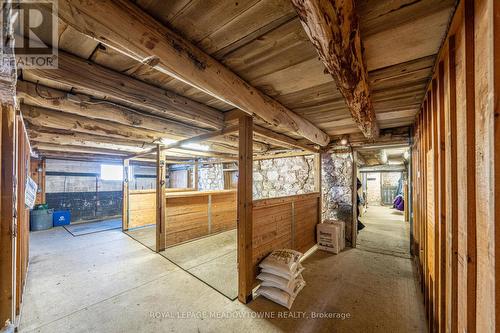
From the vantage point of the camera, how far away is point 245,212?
2197 millimetres

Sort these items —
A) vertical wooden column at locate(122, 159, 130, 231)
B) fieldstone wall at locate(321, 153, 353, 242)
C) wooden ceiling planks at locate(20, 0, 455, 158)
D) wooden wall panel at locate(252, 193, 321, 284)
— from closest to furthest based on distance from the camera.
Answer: wooden ceiling planks at locate(20, 0, 455, 158)
wooden wall panel at locate(252, 193, 321, 284)
fieldstone wall at locate(321, 153, 353, 242)
vertical wooden column at locate(122, 159, 130, 231)

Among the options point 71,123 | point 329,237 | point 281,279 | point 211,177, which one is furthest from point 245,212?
point 211,177

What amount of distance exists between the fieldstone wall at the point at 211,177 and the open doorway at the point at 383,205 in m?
4.83

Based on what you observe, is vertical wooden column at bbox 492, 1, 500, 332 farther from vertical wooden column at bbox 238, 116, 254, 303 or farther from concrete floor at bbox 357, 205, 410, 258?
concrete floor at bbox 357, 205, 410, 258

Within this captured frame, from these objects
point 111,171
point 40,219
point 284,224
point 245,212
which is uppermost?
point 111,171

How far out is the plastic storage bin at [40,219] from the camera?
16.9ft

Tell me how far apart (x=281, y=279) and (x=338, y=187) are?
102 inches

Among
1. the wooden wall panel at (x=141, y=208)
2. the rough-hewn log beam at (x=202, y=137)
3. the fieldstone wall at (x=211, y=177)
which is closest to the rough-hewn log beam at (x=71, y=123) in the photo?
the rough-hewn log beam at (x=202, y=137)

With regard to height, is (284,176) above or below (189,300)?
above

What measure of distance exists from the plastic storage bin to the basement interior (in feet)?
3.96

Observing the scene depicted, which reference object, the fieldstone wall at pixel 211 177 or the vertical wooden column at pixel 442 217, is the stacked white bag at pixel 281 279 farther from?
the fieldstone wall at pixel 211 177

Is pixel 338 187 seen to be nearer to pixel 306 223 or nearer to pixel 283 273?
pixel 306 223

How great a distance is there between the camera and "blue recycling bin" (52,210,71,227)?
18.6ft

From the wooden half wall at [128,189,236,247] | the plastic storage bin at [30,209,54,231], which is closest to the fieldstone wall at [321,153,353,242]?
the wooden half wall at [128,189,236,247]
